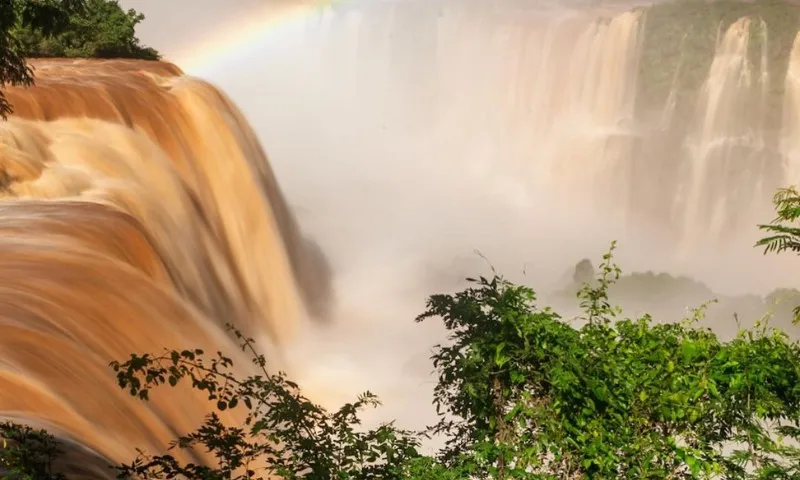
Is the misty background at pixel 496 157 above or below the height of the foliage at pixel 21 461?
above

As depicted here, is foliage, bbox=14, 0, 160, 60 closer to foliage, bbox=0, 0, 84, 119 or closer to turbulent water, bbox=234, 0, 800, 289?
turbulent water, bbox=234, 0, 800, 289

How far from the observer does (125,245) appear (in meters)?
7.24

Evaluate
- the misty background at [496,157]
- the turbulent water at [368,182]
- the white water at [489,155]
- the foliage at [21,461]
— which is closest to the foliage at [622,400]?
the foliage at [21,461]

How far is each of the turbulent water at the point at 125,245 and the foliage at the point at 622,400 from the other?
2.82m

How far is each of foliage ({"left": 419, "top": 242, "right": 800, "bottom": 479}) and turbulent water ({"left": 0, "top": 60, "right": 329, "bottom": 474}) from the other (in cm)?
282

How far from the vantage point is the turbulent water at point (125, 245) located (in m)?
4.88

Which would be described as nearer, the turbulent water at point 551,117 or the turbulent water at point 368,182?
the turbulent water at point 368,182

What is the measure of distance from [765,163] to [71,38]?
24.2 meters

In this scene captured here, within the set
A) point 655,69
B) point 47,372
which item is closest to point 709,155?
point 655,69

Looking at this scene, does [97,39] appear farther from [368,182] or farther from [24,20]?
[24,20]

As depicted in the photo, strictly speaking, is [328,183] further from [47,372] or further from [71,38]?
[47,372]

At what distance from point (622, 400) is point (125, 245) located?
577 cm

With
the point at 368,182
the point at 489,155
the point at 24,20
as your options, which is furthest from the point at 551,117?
the point at 24,20

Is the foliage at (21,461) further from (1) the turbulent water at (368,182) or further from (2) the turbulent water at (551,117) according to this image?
(2) the turbulent water at (551,117)
